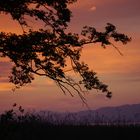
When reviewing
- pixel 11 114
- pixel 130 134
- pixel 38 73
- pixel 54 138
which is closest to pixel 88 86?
pixel 38 73

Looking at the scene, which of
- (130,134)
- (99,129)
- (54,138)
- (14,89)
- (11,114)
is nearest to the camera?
(11,114)

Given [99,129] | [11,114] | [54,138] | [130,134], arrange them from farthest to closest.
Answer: [99,129]
[130,134]
[54,138]
[11,114]

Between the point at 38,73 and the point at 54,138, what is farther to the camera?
the point at 54,138

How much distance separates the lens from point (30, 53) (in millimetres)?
16000

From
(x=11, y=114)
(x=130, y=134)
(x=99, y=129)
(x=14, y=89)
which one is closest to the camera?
(x=11, y=114)

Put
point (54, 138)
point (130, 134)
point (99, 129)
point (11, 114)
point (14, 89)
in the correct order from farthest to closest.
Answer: point (99, 129), point (130, 134), point (54, 138), point (14, 89), point (11, 114)

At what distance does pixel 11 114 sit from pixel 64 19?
381 cm

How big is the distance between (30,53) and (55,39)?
3.41 ft

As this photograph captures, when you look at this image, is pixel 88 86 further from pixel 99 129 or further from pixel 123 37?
pixel 99 129

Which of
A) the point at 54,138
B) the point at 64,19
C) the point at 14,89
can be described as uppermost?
the point at 64,19

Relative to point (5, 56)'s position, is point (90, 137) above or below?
below

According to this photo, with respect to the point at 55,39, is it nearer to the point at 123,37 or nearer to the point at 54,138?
the point at 123,37

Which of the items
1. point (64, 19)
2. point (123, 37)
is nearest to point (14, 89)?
point (64, 19)

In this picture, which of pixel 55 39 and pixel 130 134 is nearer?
pixel 55 39
